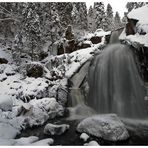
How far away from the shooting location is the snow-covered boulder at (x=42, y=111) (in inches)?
610

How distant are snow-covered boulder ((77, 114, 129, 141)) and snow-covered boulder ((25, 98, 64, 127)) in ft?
11.3

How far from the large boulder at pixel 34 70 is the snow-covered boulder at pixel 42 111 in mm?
4187

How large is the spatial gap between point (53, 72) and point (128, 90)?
6759 millimetres

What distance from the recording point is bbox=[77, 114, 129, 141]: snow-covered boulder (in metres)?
11.8

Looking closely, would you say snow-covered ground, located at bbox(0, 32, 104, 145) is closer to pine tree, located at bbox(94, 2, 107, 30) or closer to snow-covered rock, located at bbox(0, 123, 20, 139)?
snow-covered rock, located at bbox(0, 123, 20, 139)

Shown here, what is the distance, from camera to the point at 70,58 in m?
22.5

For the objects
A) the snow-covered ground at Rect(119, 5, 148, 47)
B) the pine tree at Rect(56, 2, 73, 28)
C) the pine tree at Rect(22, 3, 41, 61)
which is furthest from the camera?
the pine tree at Rect(56, 2, 73, 28)

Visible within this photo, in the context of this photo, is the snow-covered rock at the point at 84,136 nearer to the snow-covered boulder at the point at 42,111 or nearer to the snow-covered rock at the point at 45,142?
the snow-covered rock at the point at 45,142

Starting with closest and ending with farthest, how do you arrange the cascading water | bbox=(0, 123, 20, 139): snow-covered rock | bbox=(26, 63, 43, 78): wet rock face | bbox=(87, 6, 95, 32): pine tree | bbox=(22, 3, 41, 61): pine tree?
bbox=(0, 123, 20, 139): snow-covered rock, the cascading water, bbox=(26, 63, 43, 78): wet rock face, bbox=(22, 3, 41, 61): pine tree, bbox=(87, 6, 95, 32): pine tree

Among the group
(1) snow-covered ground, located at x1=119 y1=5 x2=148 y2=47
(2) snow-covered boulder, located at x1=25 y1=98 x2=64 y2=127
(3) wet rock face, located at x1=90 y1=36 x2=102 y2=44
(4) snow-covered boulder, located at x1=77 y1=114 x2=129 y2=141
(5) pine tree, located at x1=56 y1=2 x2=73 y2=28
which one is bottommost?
(2) snow-covered boulder, located at x1=25 y1=98 x2=64 y2=127

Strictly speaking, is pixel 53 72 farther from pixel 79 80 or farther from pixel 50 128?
pixel 50 128

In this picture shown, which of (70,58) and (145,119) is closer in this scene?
(145,119)

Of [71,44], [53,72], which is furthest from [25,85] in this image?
[71,44]

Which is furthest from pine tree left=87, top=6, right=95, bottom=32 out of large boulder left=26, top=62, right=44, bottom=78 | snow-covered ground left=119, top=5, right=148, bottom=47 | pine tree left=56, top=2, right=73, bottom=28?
large boulder left=26, top=62, right=44, bottom=78
